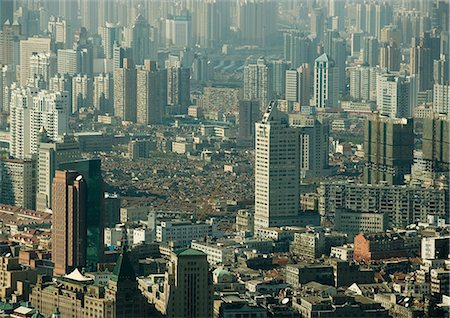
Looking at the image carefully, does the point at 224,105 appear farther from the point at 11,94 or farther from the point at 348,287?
the point at 348,287

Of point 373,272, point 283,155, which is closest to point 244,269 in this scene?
point 373,272

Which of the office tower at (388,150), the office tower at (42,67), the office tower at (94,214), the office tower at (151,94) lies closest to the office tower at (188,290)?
the office tower at (94,214)

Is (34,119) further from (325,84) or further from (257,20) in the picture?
(257,20)

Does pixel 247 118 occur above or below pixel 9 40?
below

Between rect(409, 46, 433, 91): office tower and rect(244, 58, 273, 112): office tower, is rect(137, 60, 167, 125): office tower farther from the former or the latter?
rect(409, 46, 433, 91): office tower

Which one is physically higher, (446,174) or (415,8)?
(415,8)

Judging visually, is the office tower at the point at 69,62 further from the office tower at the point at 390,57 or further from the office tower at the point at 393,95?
the office tower at the point at 393,95

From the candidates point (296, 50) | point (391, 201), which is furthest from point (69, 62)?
point (391, 201)
